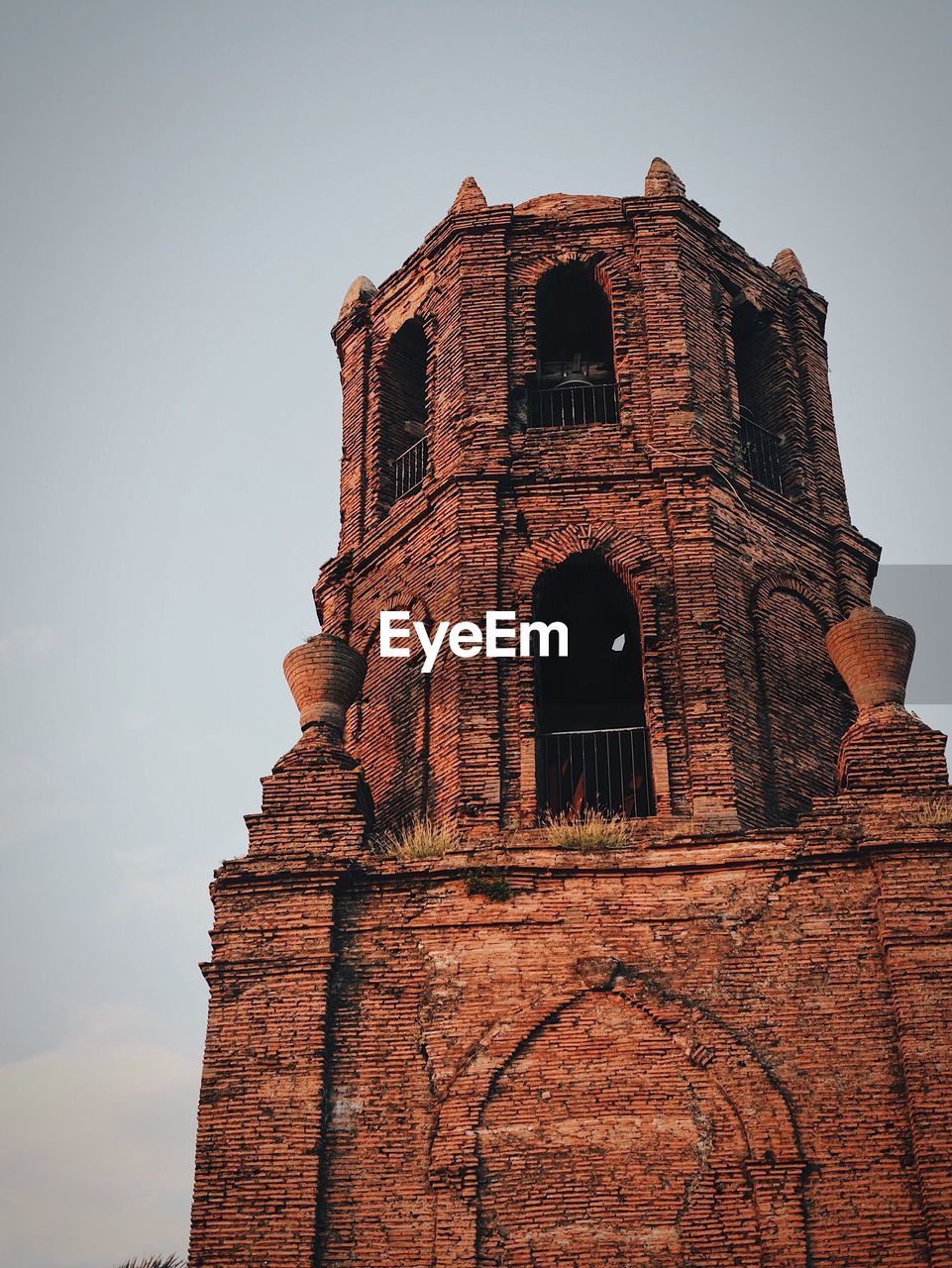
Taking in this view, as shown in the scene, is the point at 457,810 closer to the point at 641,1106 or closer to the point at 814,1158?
the point at 641,1106

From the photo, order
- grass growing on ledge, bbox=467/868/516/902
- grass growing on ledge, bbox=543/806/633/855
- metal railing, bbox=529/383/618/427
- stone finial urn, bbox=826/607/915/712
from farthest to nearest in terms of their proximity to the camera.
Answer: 1. metal railing, bbox=529/383/618/427
2. stone finial urn, bbox=826/607/915/712
3. grass growing on ledge, bbox=543/806/633/855
4. grass growing on ledge, bbox=467/868/516/902

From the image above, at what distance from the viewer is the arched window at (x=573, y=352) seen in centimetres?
1925

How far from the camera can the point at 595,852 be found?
15.4 meters

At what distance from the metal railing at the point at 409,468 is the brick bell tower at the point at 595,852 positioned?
0.19ft

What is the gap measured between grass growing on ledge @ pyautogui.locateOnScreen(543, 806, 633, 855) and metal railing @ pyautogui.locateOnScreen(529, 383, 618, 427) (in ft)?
15.9

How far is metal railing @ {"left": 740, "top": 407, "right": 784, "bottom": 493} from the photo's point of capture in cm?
1956

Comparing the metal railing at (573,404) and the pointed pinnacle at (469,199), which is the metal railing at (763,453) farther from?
the pointed pinnacle at (469,199)

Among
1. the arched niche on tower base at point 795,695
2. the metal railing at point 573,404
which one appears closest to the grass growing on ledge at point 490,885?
the arched niche on tower base at point 795,695

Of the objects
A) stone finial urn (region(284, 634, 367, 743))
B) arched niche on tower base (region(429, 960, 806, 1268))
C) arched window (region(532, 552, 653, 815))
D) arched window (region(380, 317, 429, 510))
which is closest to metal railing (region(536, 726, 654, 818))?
arched window (region(532, 552, 653, 815))

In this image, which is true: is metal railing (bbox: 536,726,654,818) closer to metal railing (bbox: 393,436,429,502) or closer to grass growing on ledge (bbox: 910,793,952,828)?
grass growing on ledge (bbox: 910,793,952,828)

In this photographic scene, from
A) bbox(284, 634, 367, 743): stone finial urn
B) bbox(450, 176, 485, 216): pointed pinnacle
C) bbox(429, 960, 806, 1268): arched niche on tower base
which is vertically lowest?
bbox(429, 960, 806, 1268): arched niche on tower base

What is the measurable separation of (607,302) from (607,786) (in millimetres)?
5453

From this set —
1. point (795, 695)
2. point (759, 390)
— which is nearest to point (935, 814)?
point (795, 695)

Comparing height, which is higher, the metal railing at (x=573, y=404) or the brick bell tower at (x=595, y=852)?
the metal railing at (x=573, y=404)
